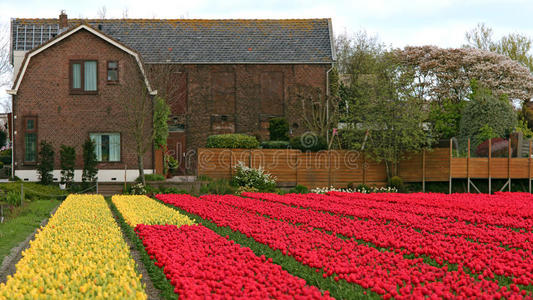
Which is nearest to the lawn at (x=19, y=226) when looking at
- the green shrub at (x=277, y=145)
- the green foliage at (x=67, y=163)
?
the green foliage at (x=67, y=163)

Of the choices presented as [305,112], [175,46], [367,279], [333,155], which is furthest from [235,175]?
[367,279]

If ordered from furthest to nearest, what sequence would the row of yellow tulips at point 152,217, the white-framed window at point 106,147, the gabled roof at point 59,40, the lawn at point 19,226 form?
the white-framed window at point 106,147 → the gabled roof at point 59,40 → the row of yellow tulips at point 152,217 → the lawn at point 19,226

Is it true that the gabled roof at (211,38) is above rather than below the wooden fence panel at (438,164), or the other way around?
above

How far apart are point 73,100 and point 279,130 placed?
37.5 feet

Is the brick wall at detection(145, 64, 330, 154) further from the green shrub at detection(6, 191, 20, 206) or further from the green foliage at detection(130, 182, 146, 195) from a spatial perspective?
the green shrub at detection(6, 191, 20, 206)

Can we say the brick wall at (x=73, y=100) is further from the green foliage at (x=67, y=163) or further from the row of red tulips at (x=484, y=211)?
the row of red tulips at (x=484, y=211)

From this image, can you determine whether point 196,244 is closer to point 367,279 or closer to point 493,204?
point 367,279

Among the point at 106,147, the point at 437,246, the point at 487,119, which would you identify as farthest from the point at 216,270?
the point at 487,119

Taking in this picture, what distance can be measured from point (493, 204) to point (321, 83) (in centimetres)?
1900

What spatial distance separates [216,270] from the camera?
293 inches

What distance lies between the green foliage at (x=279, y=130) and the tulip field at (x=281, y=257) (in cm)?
1755

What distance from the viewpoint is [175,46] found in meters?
35.5

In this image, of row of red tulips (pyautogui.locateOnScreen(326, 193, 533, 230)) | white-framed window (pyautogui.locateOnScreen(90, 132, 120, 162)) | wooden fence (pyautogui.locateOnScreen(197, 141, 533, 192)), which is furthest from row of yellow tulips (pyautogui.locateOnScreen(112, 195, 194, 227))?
white-framed window (pyautogui.locateOnScreen(90, 132, 120, 162))

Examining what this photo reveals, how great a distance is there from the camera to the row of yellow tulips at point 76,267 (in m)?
5.84
